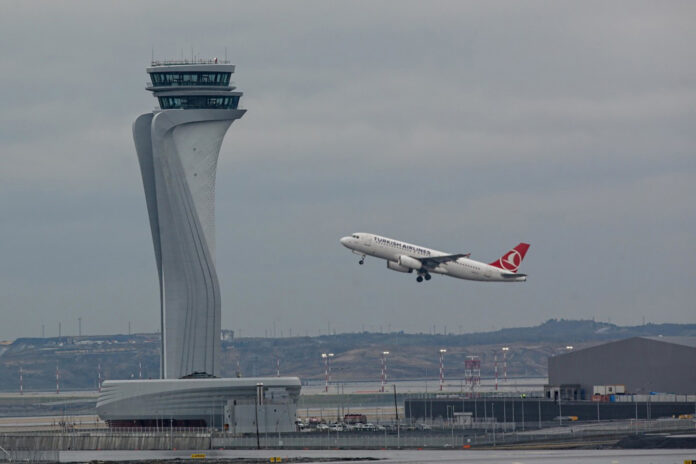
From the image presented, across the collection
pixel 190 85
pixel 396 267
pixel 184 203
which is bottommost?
pixel 396 267

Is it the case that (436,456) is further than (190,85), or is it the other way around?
(190,85)

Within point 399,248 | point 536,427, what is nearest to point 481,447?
point 536,427

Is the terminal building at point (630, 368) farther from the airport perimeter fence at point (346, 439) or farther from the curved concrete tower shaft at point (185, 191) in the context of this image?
the curved concrete tower shaft at point (185, 191)

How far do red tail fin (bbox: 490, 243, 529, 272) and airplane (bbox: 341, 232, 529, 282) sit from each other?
3.08 feet

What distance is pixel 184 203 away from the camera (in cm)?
19288

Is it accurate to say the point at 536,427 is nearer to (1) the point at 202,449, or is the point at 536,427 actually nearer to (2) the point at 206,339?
(1) the point at 202,449

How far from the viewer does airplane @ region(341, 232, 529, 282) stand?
596ft

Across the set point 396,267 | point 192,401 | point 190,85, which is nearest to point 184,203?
point 190,85

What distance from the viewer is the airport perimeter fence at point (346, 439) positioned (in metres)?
129

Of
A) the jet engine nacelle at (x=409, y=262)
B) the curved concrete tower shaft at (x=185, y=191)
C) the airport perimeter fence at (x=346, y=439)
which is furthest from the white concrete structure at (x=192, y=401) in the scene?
the airport perimeter fence at (x=346, y=439)

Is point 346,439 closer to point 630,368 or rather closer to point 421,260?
point 421,260

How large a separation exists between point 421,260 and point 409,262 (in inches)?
86.5

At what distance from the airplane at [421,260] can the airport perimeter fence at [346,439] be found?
120ft

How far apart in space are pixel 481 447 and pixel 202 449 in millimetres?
27055
